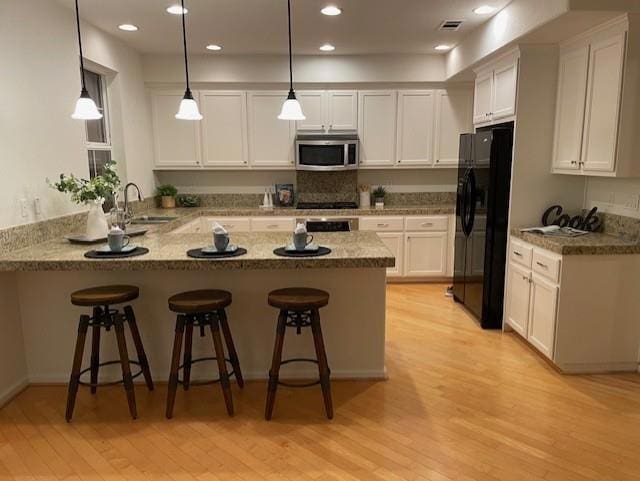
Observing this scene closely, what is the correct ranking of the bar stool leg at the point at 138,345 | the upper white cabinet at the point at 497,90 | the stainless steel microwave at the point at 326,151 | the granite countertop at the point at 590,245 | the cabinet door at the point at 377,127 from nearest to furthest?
the bar stool leg at the point at 138,345 → the granite countertop at the point at 590,245 → the upper white cabinet at the point at 497,90 → the stainless steel microwave at the point at 326,151 → the cabinet door at the point at 377,127

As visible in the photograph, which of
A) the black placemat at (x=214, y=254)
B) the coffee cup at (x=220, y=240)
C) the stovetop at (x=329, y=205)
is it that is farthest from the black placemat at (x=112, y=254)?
the stovetop at (x=329, y=205)

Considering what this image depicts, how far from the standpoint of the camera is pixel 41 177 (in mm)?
3152

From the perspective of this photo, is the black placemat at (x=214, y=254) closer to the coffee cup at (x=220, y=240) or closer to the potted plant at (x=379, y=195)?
the coffee cup at (x=220, y=240)

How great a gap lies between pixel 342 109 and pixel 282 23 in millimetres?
1559

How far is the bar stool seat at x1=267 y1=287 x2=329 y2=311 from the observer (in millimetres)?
2557

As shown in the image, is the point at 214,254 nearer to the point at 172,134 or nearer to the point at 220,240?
the point at 220,240

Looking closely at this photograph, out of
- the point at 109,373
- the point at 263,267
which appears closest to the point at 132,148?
the point at 109,373

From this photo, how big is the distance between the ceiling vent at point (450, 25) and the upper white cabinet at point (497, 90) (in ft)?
1.50

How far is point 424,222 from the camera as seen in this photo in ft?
17.3

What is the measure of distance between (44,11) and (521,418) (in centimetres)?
401

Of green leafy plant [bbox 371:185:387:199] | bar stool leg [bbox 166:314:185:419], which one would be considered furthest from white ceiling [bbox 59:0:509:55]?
bar stool leg [bbox 166:314:185:419]

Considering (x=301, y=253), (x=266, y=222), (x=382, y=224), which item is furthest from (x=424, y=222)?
(x=301, y=253)

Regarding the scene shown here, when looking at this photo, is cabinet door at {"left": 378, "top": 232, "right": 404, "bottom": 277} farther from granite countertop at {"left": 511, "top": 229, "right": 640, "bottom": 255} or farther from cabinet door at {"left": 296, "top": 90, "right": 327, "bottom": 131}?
granite countertop at {"left": 511, "top": 229, "right": 640, "bottom": 255}

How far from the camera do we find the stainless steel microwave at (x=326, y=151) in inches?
207
